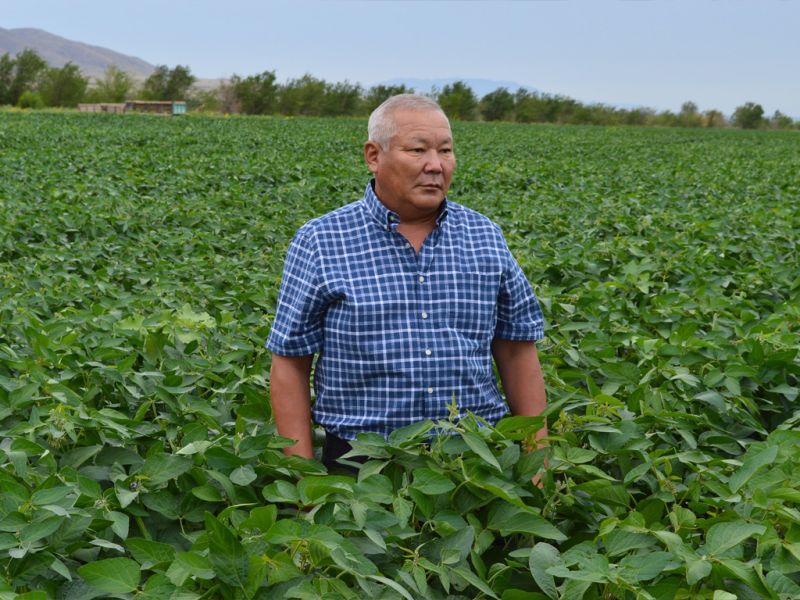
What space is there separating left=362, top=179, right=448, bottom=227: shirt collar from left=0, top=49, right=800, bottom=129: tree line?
6780cm

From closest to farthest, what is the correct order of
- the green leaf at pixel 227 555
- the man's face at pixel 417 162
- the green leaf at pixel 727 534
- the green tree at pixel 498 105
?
1. the green leaf at pixel 227 555
2. the green leaf at pixel 727 534
3. the man's face at pixel 417 162
4. the green tree at pixel 498 105

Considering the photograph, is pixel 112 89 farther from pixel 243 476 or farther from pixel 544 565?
pixel 544 565

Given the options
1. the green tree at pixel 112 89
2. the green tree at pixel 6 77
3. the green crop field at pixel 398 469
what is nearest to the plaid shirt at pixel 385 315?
the green crop field at pixel 398 469

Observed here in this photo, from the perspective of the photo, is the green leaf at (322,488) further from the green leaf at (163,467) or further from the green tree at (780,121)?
the green tree at (780,121)

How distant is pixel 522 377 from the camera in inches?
105

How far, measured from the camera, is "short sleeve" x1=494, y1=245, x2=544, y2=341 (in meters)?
2.61

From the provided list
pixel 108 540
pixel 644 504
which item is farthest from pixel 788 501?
pixel 108 540

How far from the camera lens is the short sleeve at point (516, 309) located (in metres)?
2.61

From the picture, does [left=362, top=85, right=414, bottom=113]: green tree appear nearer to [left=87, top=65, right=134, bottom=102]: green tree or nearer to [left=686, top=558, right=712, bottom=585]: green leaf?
[left=87, top=65, right=134, bottom=102]: green tree

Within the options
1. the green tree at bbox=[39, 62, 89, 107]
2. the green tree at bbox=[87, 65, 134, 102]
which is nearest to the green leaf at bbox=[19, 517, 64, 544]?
the green tree at bbox=[39, 62, 89, 107]

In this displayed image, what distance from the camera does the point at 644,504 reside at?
2010 millimetres

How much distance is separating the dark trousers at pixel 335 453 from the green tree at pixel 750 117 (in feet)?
311

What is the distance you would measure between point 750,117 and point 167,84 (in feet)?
182

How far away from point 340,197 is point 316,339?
342 inches
